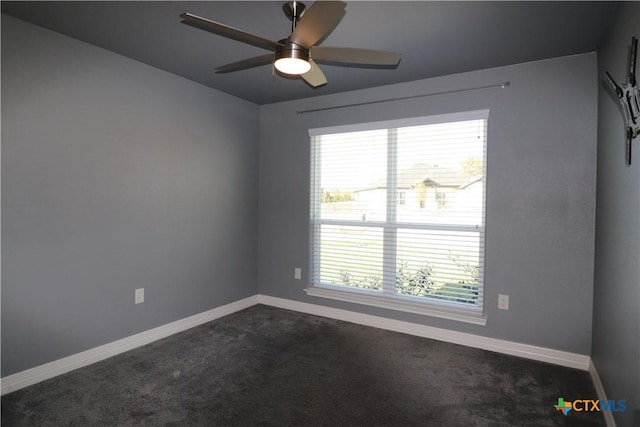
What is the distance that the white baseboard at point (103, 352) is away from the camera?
2287 mm

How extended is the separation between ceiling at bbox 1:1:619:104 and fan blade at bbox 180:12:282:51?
0.43 metres

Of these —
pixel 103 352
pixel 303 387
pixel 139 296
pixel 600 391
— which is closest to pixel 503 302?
pixel 600 391

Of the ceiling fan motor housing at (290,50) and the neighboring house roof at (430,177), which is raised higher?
the ceiling fan motor housing at (290,50)

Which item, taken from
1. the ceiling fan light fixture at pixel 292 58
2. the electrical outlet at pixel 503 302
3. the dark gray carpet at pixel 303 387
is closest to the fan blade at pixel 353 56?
the ceiling fan light fixture at pixel 292 58

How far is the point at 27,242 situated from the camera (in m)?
2.31

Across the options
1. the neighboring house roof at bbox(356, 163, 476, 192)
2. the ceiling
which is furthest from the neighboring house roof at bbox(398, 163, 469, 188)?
the ceiling

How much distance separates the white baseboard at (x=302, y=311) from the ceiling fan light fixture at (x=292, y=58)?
2495 millimetres

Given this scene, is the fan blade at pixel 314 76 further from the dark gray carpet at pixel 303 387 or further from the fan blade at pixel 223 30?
the dark gray carpet at pixel 303 387

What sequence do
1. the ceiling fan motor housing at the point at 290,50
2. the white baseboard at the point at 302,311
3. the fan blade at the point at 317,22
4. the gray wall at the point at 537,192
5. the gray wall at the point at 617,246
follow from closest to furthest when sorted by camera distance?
the fan blade at the point at 317,22, the gray wall at the point at 617,246, the ceiling fan motor housing at the point at 290,50, the white baseboard at the point at 302,311, the gray wall at the point at 537,192

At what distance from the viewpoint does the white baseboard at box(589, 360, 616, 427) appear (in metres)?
1.91

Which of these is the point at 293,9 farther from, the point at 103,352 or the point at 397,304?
the point at 103,352

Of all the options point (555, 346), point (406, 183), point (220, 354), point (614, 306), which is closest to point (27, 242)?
point (220, 354)

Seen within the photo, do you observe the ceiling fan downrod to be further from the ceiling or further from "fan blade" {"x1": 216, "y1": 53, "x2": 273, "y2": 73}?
"fan blade" {"x1": 216, "y1": 53, "x2": 273, "y2": 73}

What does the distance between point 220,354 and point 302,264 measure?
1.39 metres
